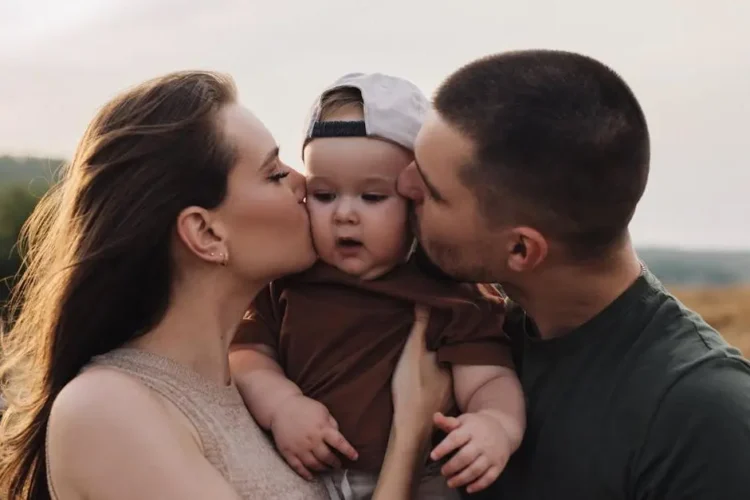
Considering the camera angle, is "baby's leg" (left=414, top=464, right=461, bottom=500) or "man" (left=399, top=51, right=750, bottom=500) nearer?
"man" (left=399, top=51, right=750, bottom=500)

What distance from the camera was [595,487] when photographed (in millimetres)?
2461

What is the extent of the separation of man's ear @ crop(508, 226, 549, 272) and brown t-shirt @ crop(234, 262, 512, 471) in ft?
0.71

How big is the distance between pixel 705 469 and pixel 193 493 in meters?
1.18

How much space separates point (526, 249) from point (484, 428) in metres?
0.49

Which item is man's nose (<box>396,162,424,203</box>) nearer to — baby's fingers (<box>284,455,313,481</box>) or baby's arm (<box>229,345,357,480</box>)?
baby's arm (<box>229,345,357,480</box>)

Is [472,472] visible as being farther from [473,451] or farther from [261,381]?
[261,381]

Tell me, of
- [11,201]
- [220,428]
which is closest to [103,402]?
[220,428]

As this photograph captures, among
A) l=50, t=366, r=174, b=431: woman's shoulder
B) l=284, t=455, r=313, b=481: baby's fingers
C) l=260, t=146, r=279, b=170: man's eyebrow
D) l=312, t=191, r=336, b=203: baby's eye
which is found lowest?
l=284, t=455, r=313, b=481: baby's fingers

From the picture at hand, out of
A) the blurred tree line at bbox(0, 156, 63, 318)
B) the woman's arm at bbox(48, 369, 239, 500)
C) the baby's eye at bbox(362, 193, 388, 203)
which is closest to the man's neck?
the baby's eye at bbox(362, 193, 388, 203)

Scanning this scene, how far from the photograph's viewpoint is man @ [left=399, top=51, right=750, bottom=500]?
2420 mm

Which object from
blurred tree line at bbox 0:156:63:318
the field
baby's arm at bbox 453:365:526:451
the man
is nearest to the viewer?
the man

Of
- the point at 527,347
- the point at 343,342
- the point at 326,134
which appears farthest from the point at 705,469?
the point at 326,134

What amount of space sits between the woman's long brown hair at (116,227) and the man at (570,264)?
612 millimetres

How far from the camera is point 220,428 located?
2.54 metres
